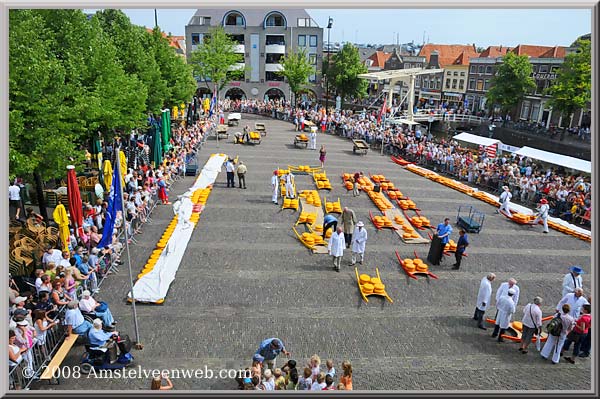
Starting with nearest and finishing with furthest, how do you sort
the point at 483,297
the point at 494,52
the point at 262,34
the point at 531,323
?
the point at 531,323
the point at 483,297
the point at 262,34
the point at 494,52

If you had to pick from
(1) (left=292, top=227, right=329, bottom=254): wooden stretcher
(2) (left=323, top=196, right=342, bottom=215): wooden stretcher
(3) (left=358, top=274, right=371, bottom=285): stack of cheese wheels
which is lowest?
(3) (left=358, top=274, right=371, bottom=285): stack of cheese wheels

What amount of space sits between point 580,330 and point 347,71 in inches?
2027

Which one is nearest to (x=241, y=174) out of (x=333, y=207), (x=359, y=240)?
(x=333, y=207)

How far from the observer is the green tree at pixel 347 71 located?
190ft

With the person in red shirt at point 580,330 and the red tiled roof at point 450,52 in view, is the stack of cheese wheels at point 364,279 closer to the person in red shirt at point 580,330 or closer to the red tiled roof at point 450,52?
the person in red shirt at point 580,330

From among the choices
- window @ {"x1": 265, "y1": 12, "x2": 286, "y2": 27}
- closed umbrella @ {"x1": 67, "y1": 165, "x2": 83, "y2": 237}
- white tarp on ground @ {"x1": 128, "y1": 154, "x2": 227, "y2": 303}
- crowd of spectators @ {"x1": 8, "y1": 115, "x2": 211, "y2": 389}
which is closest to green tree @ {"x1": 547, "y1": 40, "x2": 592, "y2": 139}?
window @ {"x1": 265, "y1": 12, "x2": 286, "y2": 27}

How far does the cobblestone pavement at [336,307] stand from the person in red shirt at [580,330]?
30 cm

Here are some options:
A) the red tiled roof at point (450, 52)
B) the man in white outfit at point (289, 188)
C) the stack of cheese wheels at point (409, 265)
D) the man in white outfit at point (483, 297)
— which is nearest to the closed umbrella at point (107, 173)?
the man in white outfit at point (289, 188)

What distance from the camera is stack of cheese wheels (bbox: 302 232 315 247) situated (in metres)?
15.9

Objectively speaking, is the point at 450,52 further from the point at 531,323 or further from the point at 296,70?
the point at 531,323

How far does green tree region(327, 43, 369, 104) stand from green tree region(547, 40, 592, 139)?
76.8 ft

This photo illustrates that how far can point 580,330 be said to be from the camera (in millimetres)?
10070

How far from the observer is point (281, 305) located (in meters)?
12.0

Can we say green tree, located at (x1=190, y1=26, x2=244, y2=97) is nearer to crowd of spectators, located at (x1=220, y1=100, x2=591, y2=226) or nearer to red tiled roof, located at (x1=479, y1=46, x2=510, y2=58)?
crowd of spectators, located at (x1=220, y1=100, x2=591, y2=226)
